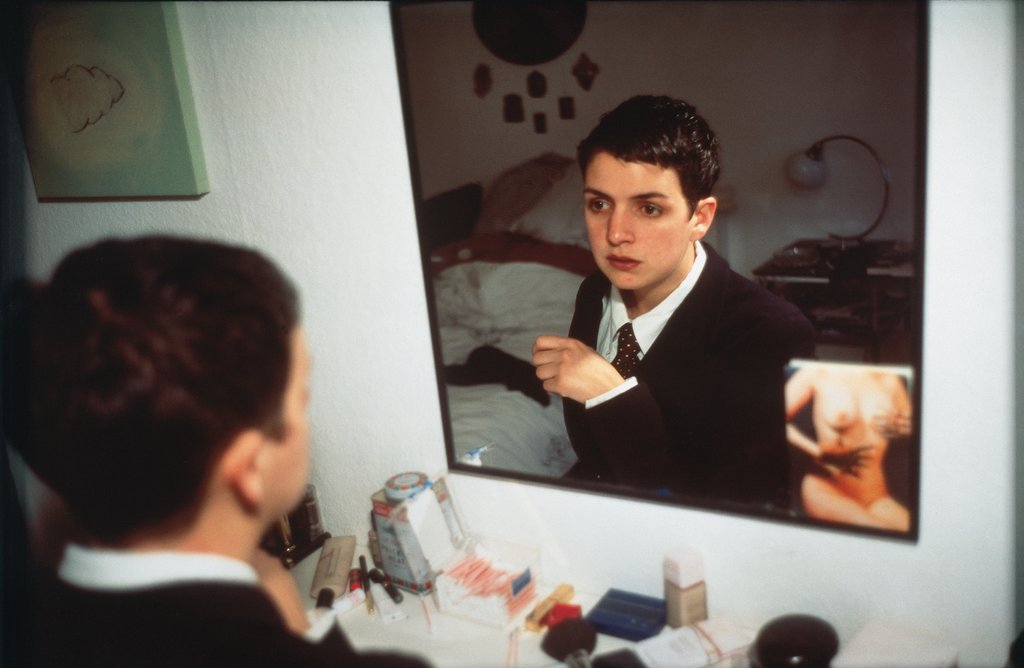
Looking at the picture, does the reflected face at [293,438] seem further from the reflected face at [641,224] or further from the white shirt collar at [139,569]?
the reflected face at [641,224]

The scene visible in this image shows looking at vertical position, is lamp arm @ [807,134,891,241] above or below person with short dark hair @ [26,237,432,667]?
above

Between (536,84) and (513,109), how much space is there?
0.04 m

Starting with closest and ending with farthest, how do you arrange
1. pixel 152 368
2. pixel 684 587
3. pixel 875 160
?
pixel 152 368, pixel 875 160, pixel 684 587

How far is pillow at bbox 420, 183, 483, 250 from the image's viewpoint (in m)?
0.98

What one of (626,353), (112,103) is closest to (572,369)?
(626,353)

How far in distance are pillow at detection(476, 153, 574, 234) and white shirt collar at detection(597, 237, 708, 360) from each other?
15cm

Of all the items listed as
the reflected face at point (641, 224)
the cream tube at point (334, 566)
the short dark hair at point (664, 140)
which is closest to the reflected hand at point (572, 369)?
the reflected face at point (641, 224)

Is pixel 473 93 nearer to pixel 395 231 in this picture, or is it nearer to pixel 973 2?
pixel 395 231

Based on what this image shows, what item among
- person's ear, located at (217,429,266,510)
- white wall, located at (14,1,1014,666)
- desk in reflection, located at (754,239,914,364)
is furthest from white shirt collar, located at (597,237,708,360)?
person's ear, located at (217,429,266,510)

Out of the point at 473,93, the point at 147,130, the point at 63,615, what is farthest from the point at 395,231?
the point at 63,615

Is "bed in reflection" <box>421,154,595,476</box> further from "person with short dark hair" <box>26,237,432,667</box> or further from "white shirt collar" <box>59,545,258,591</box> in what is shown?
"white shirt collar" <box>59,545,258,591</box>

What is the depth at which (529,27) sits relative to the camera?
0.88m

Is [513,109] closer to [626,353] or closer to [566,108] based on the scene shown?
[566,108]

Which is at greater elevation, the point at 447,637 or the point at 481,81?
the point at 481,81
